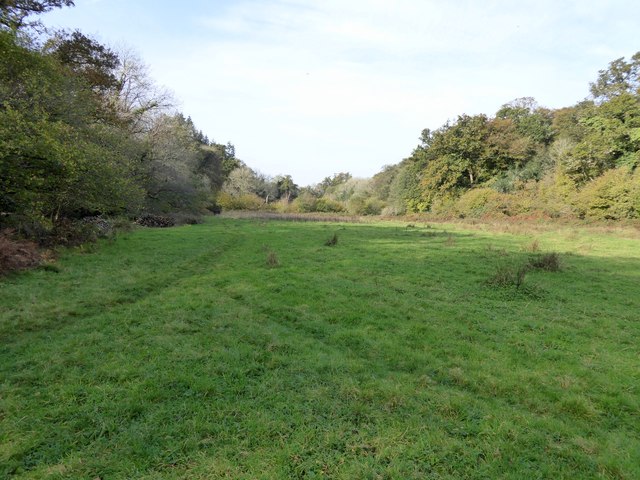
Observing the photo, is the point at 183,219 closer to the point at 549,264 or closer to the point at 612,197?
the point at 549,264

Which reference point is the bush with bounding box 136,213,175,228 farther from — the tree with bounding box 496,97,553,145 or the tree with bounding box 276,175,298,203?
the tree with bounding box 276,175,298,203

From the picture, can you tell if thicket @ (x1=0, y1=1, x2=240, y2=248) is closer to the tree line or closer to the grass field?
the tree line

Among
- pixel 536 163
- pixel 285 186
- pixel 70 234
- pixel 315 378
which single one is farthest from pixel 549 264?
pixel 285 186

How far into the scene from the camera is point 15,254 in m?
10.2

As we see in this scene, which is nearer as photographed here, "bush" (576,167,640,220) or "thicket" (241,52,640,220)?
"bush" (576,167,640,220)

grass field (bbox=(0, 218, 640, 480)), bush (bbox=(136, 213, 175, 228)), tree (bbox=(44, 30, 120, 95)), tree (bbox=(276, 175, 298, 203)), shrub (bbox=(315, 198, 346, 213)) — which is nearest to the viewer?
grass field (bbox=(0, 218, 640, 480))

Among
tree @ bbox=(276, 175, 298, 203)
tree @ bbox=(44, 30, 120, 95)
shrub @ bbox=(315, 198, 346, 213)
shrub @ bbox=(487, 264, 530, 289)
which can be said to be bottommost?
shrub @ bbox=(487, 264, 530, 289)

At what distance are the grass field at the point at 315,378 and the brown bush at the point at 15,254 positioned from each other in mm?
519

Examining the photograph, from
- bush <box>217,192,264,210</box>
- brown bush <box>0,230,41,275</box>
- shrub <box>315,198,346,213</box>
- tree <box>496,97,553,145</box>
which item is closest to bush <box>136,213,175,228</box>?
brown bush <box>0,230,41,275</box>

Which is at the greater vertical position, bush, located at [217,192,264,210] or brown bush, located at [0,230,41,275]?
bush, located at [217,192,264,210]

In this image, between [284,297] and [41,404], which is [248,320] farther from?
[41,404]

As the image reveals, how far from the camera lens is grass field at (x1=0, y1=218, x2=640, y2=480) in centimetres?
369

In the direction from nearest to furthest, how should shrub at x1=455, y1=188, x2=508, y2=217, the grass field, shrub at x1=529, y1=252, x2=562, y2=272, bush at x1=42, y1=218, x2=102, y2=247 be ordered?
the grass field, shrub at x1=529, y1=252, x2=562, y2=272, bush at x1=42, y1=218, x2=102, y2=247, shrub at x1=455, y1=188, x2=508, y2=217

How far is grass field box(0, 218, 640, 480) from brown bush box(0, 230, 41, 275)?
519 millimetres
